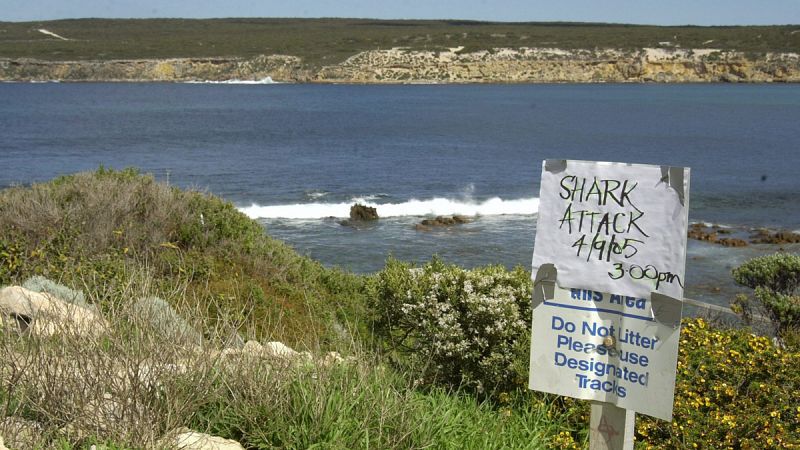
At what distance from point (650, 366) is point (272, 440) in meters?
2.08

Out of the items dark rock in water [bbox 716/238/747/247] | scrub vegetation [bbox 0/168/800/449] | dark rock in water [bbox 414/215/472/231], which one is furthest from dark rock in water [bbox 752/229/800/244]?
scrub vegetation [bbox 0/168/800/449]

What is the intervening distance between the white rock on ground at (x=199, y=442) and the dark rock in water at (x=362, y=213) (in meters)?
27.1

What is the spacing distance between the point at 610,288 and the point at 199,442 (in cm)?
227

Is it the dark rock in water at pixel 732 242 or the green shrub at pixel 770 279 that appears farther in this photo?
the dark rock in water at pixel 732 242

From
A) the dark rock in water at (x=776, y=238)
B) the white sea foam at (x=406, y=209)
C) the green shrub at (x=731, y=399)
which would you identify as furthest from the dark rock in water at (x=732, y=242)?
the green shrub at (x=731, y=399)

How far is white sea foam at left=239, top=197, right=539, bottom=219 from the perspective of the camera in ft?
109

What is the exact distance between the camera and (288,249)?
12711 mm

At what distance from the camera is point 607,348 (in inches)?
184

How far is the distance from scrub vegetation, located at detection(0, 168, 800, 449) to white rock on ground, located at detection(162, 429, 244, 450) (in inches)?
3.1

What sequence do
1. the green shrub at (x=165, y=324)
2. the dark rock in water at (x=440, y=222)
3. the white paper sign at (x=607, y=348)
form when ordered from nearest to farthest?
the white paper sign at (x=607, y=348) < the green shrub at (x=165, y=324) < the dark rock in water at (x=440, y=222)

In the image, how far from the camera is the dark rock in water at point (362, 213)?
105 feet

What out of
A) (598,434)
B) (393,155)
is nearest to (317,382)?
(598,434)

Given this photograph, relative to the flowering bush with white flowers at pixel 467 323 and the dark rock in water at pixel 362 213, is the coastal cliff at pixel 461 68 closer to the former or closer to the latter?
the dark rock in water at pixel 362 213

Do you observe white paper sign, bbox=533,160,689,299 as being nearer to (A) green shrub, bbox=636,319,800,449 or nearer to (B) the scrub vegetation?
(B) the scrub vegetation
